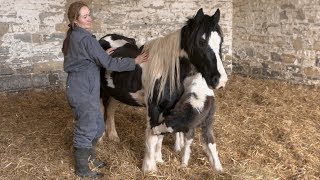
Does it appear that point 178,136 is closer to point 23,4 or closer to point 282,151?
point 282,151

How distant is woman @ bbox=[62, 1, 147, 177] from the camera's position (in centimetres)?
300

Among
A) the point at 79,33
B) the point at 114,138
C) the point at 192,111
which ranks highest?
the point at 79,33

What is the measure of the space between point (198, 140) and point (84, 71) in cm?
163

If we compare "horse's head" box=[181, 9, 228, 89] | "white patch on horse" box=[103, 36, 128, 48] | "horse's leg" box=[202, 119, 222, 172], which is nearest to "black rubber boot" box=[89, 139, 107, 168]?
"horse's leg" box=[202, 119, 222, 172]

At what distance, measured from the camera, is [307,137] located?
13.4 feet

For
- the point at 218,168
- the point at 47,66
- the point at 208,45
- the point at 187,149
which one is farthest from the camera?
the point at 47,66

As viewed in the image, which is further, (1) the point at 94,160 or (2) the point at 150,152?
(1) the point at 94,160

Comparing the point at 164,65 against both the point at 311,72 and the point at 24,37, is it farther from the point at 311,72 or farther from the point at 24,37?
the point at 311,72

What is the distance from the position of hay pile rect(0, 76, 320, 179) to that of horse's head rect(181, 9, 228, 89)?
895 millimetres

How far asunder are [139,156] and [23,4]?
12.2ft

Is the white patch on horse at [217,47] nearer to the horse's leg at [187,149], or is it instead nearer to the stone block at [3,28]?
the horse's leg at [187,149]

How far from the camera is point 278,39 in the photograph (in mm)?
6715

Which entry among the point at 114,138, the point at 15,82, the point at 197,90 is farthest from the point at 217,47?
the point at 15,82

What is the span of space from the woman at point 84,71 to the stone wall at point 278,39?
403 cm
